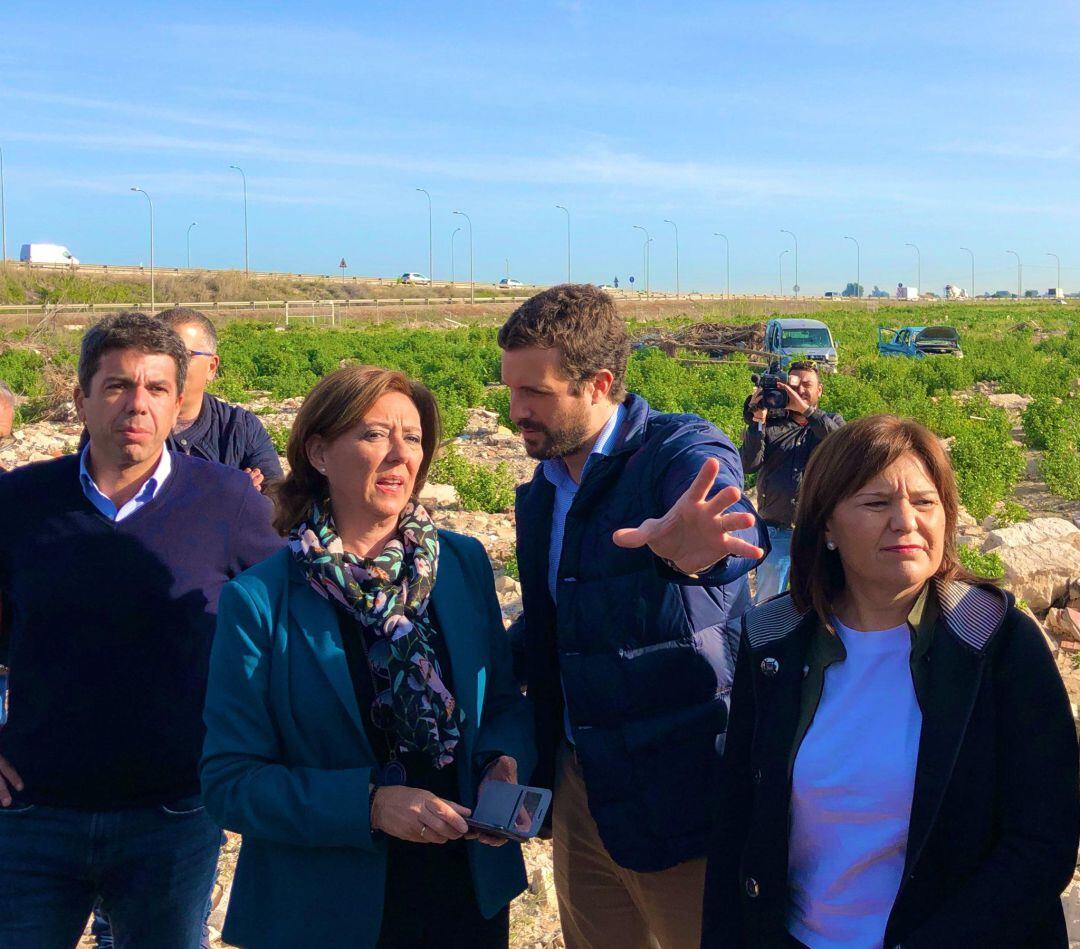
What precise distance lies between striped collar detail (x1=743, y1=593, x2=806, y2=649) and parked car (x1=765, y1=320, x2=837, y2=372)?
933 inches

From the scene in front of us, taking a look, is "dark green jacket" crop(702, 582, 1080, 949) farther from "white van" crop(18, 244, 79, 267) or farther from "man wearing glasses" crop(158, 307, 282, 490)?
"white van" crop(18, 244, 79, 267)

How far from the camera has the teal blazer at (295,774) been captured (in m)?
2.21

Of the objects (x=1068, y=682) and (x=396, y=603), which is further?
(x=1068, y=682)

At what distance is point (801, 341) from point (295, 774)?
2560 centimetres

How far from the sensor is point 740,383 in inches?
834

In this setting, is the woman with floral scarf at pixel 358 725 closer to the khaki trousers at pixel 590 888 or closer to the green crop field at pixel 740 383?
the khaki trousers at pixel 590 888

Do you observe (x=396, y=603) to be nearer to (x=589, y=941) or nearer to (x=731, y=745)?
(x=731, y=745)

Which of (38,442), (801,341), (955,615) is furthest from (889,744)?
(801,341)

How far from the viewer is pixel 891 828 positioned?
2062mm

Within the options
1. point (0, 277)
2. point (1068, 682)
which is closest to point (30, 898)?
point (1068, 682)

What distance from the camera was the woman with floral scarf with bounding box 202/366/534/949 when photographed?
2234mm

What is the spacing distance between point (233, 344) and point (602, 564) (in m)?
28.7

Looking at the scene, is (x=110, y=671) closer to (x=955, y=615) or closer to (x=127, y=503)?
(x=127, y=503)

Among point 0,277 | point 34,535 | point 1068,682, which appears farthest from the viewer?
point 0,277
